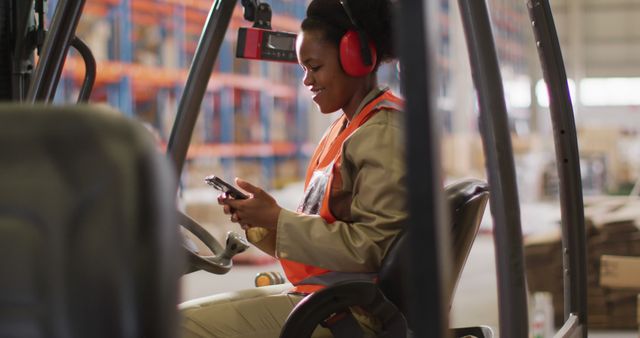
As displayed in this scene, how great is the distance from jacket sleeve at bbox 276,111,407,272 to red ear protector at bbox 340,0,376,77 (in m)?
0.14

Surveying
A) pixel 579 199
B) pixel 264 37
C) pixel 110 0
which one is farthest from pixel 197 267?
pixel 110 0

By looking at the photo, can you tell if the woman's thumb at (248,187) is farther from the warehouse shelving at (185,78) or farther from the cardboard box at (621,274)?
the warehouse shelving at (185,78)

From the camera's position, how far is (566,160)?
9.55ft

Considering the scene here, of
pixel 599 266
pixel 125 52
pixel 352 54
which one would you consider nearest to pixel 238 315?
pixel 352 54

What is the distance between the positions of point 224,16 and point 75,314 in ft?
6.28

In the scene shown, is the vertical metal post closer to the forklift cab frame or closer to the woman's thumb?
the forklift cab frame

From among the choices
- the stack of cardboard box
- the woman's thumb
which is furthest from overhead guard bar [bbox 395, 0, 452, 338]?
the stack of cardboard box

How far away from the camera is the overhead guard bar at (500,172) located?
213 cm

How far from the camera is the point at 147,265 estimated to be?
Answer: 2.84 ft

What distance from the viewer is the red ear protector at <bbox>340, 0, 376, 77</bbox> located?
7.21 feet

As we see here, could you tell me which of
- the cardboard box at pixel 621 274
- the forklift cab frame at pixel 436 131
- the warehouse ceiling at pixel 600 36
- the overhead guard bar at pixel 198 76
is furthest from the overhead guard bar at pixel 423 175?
the warehouse ceiling at pixel 600 36

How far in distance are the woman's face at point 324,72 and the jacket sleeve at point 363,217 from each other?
169 millimetres

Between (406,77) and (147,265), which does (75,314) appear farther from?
(406,77)

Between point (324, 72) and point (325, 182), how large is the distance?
0.27 metres
